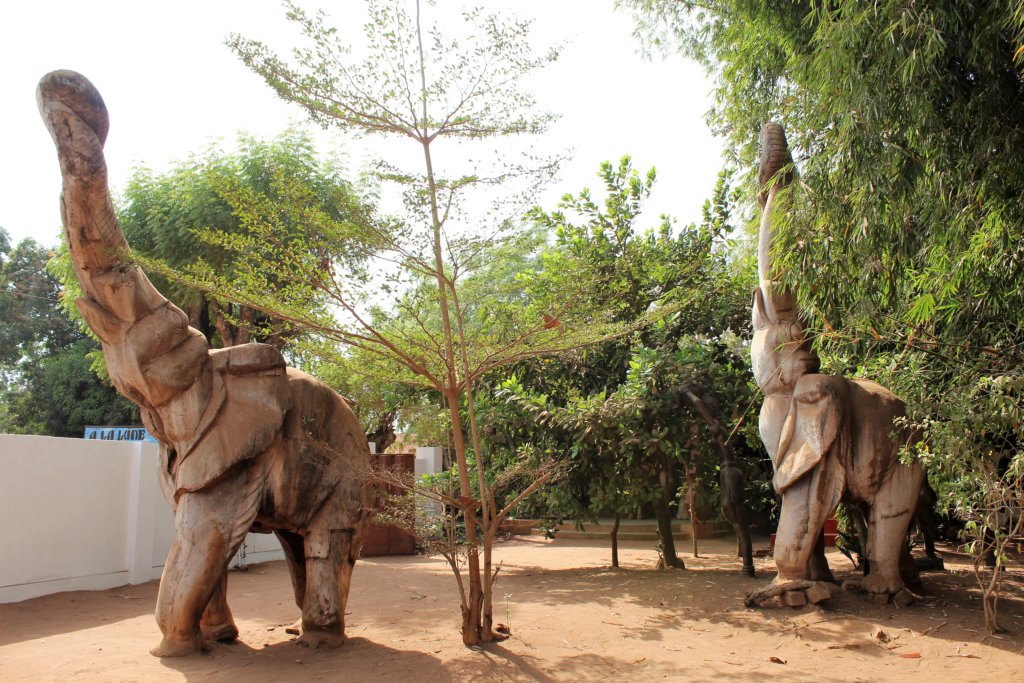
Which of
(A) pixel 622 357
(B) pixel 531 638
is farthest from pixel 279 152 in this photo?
(B) pixel 531 638

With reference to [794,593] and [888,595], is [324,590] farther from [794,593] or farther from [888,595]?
[888,595]

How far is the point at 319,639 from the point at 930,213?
5026 mm

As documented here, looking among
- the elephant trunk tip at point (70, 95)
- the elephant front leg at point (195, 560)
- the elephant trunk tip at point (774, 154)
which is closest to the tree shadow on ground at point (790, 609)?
the elephant front leg at point (195, 560)

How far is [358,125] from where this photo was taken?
5488 millimetres

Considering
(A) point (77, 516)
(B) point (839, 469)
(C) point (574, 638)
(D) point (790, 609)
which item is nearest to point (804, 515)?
(B) point (839, 469)

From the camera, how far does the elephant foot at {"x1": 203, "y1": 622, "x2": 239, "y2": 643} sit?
17.6 ft

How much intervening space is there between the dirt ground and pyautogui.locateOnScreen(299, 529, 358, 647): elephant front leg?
0.38 ft

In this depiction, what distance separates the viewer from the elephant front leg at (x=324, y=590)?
207 inches

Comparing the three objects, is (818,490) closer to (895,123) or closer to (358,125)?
(895,123)

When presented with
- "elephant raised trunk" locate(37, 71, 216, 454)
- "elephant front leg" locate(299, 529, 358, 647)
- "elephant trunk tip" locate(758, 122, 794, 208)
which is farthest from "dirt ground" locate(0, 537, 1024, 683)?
"elephant trunk tip" locate(758, 122, 794, 208)

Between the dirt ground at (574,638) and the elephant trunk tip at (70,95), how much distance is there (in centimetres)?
338

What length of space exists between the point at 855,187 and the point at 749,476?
499cm

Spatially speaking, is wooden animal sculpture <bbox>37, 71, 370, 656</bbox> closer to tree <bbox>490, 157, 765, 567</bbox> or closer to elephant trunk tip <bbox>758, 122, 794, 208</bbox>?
tree <bbox>490, 157, 765, 567</bbox>

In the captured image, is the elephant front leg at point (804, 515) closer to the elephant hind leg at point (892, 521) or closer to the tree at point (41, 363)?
the elephant hind leg at point (892, 521)
